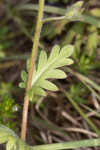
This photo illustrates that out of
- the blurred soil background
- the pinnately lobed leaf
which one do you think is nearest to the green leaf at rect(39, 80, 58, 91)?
the pinnately lobed leaf

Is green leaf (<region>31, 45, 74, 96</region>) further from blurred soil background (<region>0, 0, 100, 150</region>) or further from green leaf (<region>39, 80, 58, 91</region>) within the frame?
blurred soil background (<region>0, 0, 100, 150</region>)

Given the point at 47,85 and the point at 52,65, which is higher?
the point at 52,65

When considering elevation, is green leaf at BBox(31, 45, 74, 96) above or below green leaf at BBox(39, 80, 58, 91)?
above

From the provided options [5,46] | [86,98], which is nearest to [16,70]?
[5,46]

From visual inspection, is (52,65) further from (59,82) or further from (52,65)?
(59,82)

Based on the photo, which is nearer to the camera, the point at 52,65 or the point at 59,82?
the point at 52,65

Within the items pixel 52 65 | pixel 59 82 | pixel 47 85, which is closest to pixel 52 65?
pixel 52 65

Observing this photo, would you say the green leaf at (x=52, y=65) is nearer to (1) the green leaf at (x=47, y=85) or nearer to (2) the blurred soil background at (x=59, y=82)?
(1) the green leaf at (x=47, y=85)

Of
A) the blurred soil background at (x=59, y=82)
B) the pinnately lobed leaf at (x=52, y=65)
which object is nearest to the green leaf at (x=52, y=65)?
the pinnately lobed leaf at (x=52, y=65)
